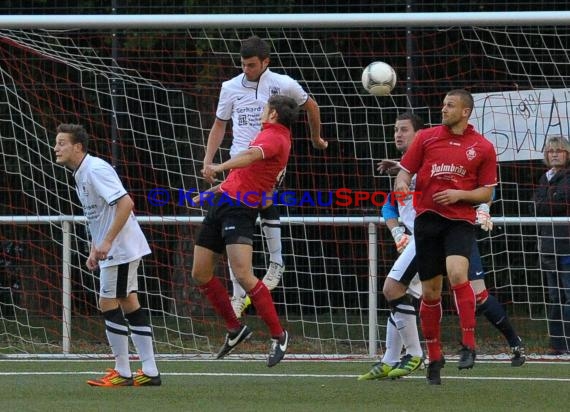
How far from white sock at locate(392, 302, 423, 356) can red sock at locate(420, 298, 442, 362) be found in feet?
1.52

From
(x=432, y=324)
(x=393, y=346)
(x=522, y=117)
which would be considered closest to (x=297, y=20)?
(x=522, y=117)

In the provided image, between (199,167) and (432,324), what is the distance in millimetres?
4489

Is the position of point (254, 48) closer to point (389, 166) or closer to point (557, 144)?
point (389, 166)

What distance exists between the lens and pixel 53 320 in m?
12.7

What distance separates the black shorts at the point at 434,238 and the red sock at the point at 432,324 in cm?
21

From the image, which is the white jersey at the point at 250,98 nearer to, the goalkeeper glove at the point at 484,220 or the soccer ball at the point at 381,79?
the soccer ball at the point at 381,79

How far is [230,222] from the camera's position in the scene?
9688mm

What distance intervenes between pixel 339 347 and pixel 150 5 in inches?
169

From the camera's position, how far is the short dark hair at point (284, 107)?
9.61 m

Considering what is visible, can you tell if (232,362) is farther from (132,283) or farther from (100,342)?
(132,283)

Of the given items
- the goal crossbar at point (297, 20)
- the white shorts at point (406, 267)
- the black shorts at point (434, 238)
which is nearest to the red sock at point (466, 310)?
the black shorts at point (434, 238)

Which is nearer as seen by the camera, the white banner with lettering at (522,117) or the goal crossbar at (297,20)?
the goal crossbar at (297,20)

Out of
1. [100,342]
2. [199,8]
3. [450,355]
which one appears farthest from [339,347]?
[199,8]

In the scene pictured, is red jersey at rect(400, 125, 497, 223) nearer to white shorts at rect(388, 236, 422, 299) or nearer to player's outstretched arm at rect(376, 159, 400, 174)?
player's outstretched arm at rect(376, 159, 400, 174)
